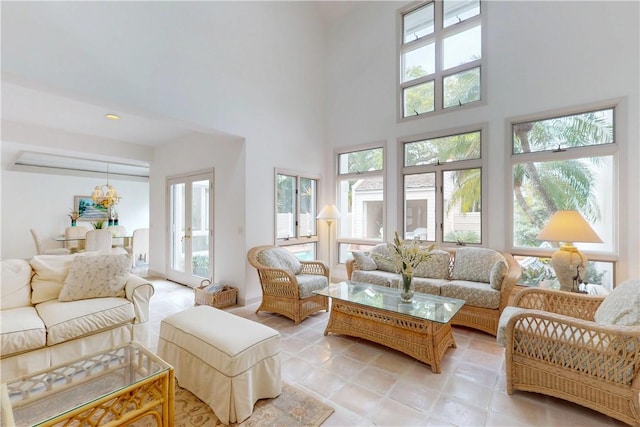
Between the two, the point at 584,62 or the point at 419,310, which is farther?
the point at 584,62

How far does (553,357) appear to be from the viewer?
1935 mm

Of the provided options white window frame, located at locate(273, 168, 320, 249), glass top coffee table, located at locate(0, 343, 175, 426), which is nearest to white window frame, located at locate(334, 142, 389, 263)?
white window frame, located at locate(273, 168, 320, 249)

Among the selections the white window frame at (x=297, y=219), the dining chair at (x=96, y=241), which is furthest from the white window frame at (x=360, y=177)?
the dining chair at (x=96, y=241)

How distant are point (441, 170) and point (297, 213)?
2.50m

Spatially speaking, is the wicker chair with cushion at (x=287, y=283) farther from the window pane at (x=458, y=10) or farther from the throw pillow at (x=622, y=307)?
the window pane at (x=458, y=10)

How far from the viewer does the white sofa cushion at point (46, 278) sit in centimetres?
257

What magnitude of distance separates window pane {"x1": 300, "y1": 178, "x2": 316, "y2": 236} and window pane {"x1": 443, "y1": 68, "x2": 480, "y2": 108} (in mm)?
2645

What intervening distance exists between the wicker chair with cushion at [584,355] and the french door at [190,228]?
4145 mm

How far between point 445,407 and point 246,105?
4161 millimetres

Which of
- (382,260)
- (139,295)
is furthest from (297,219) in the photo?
(139,295)

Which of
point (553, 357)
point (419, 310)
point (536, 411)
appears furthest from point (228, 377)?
point (553, 357)

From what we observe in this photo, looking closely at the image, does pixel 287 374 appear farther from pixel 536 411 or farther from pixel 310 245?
pixel 310 245

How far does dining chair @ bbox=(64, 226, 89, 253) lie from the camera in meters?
6.75

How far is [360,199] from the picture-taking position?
5.27m
